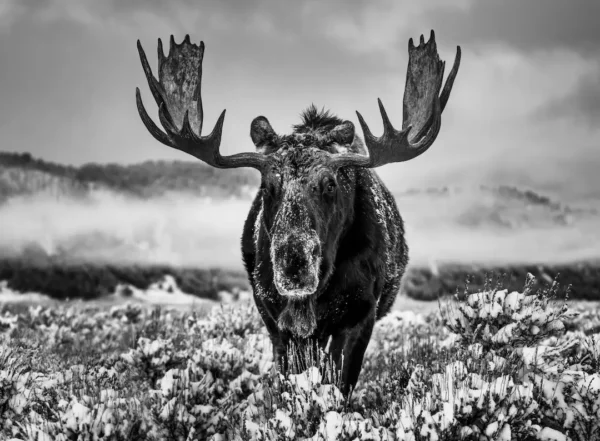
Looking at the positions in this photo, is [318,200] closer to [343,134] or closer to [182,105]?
[343,134]

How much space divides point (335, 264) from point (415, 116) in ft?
5.83

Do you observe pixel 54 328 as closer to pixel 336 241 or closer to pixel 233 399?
pixel 233 399

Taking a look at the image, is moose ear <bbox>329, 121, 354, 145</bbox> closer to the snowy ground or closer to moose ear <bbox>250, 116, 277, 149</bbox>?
moose ear <bbox>250, 116, 277, 149</bbox>

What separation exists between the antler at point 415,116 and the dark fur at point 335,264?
0.38 m

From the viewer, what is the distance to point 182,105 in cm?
562

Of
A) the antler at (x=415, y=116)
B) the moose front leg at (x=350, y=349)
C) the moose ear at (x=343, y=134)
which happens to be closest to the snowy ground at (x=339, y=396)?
the moose front leg at (x=350, y=349)

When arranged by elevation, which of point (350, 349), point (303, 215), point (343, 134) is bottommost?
point (350, 349)

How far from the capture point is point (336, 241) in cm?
475

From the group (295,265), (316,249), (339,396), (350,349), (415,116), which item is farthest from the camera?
(415,116)

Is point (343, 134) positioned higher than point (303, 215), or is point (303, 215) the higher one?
point (343, 134)

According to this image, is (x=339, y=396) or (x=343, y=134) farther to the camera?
(x=343, y=134)

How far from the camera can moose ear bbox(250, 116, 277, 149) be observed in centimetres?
532

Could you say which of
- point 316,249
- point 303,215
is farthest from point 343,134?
point 316,249

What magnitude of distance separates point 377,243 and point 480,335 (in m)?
1.33
